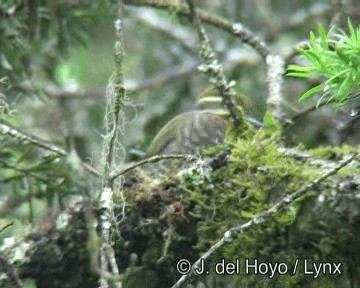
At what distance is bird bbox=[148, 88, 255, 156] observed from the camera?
7.18 ft

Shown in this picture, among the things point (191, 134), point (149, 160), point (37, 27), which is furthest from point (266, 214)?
point (37, 27)

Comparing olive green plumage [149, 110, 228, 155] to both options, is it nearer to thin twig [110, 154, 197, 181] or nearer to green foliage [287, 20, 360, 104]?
thin twig [110, 154, 197, 181]

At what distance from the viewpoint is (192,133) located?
7.24 feet

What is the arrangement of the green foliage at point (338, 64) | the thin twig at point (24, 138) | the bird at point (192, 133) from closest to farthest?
the green foliage at point (338, 64)
the thin twig at point (24, 138)
the bird at point (192, 133)

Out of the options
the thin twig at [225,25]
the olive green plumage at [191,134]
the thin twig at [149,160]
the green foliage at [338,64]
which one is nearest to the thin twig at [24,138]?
the thin twig at [149,160]

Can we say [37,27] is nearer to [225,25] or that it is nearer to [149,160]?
[225,25]

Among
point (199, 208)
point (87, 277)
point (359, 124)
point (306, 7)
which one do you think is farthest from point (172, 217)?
point (306, 7)

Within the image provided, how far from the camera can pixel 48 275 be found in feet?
6.77

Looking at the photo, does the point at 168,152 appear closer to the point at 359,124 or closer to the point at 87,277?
the point at 87,277

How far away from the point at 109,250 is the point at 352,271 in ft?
1.68

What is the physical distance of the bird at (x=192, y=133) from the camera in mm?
2189

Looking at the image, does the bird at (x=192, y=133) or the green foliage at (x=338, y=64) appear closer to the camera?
the green foliage at (x=338, y=64)

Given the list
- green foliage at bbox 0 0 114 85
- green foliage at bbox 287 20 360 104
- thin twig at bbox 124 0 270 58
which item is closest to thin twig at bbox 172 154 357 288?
green foliage at bbox 287 20 360 104

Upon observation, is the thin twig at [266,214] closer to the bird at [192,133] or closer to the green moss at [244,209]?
the green moss at [244,209]
